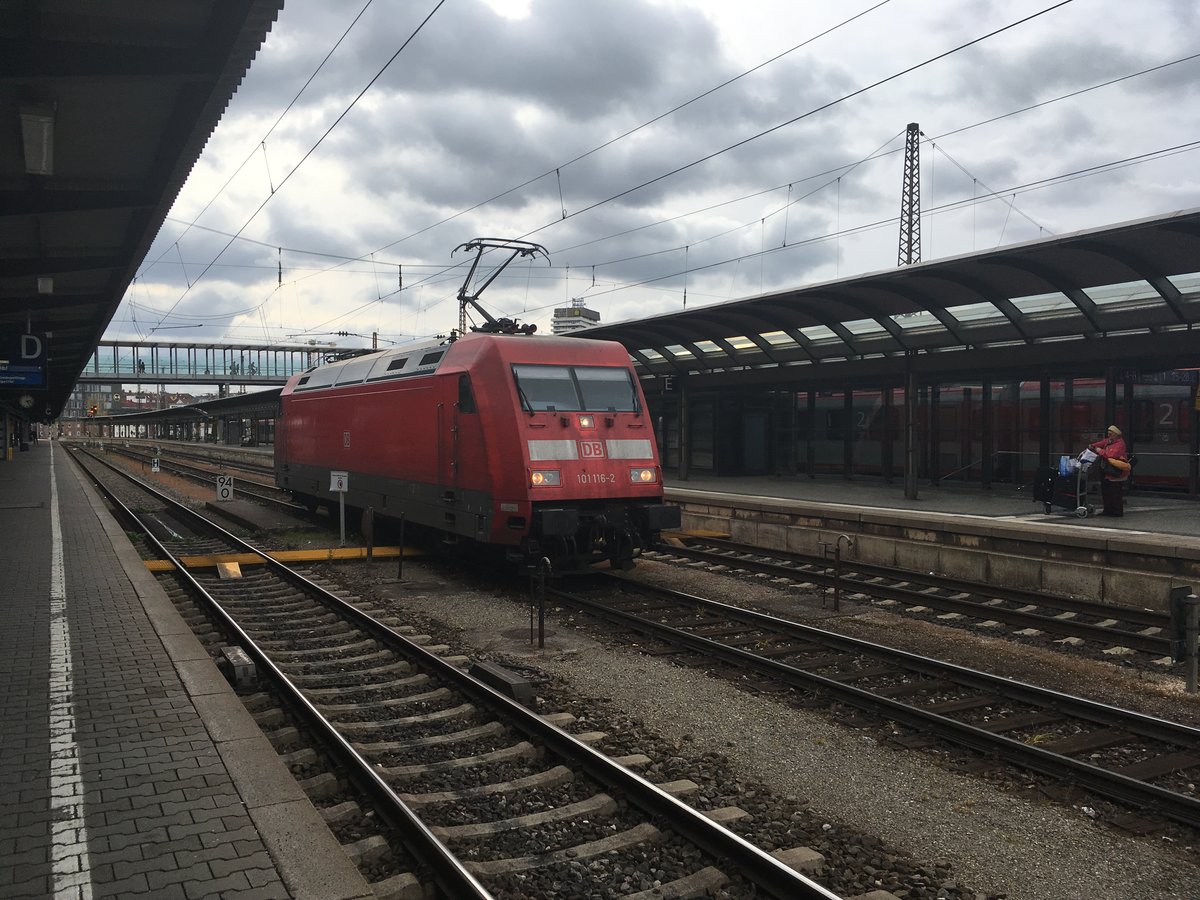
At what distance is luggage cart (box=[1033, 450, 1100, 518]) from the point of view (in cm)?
1462

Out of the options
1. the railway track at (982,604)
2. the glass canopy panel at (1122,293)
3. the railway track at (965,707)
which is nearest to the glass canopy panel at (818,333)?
the glass canopy panel at (1122,293)

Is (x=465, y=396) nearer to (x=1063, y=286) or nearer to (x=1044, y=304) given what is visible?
(x=1063, y=286)

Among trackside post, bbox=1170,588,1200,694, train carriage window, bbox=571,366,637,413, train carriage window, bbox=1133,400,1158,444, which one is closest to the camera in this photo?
trackside post, bbox=1170,588,1200,694

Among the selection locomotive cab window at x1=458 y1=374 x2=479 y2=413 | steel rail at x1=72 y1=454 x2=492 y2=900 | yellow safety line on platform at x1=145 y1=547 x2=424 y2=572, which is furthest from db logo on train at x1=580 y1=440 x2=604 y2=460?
yellow safety line on platform at x1=145 y1=547 x2=424 y2=572

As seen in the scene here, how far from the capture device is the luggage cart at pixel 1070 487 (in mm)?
14625

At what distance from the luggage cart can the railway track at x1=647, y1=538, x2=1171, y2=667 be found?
13.7 feet

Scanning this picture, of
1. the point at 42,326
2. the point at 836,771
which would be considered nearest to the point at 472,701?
the point at 836,771

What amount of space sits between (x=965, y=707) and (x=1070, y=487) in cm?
987

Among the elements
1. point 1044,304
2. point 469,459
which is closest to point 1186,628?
point 469,459

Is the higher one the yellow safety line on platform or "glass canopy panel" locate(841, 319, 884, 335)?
"glass canopy panel" locate(841, 319, 884, 335)

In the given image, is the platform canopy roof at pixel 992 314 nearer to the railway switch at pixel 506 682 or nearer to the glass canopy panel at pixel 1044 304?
the glass canopy panel at pixel 1044 304

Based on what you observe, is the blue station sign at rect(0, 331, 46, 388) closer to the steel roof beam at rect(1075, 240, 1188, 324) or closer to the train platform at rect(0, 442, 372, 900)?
the train platform at rect(0, 442, 372, 900)

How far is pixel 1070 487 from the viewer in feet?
49.0

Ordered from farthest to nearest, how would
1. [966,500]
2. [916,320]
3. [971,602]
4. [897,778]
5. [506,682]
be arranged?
[916,320] < [966,500] < [971,602] < [506,682] < [897,778]
